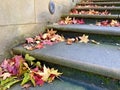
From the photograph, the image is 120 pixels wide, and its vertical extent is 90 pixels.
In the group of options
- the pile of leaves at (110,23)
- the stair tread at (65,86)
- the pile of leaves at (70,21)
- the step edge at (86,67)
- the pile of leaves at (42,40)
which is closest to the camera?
the step edge at (86,67)

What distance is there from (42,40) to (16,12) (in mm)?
500

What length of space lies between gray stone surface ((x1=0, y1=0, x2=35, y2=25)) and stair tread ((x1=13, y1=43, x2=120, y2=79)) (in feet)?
1.17

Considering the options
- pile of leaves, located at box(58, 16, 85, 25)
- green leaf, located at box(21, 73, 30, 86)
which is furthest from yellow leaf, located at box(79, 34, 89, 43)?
green leaf, located at box(21, 73, 30, 86)

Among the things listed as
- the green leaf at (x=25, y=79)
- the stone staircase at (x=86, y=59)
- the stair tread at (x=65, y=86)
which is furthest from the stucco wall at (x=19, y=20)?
the stair tread at (x=65, y=86)

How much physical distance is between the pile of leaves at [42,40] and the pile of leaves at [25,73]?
0.78 ft

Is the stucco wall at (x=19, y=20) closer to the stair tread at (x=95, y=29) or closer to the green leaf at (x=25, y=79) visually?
the stair tread at (x=95, y=29)

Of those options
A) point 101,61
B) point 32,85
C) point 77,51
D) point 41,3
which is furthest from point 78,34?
point 32,85

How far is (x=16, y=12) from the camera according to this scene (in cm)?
240

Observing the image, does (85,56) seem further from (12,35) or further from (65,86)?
(12,35)

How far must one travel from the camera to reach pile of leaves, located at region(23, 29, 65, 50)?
7.75 feet

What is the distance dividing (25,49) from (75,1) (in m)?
1.98

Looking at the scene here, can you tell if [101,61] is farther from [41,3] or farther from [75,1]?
[75,1]

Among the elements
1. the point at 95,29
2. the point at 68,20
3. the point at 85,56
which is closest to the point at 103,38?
the point at 95,29

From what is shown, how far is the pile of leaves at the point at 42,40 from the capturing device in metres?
2.36
